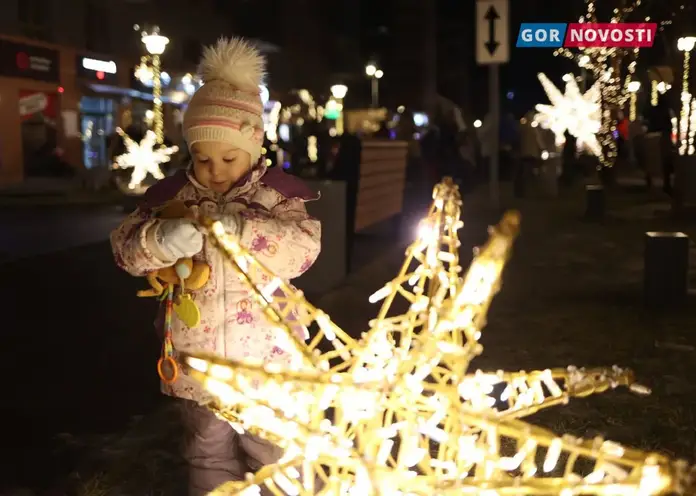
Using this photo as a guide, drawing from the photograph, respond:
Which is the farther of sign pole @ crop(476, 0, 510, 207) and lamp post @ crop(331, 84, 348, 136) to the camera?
lamp post @ crop(331, 84, 348, 136)

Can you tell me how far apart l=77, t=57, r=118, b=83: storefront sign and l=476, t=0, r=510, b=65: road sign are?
2004cm

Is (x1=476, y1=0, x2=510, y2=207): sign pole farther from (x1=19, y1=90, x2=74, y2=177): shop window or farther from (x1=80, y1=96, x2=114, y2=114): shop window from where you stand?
(x1=80, y1=96, x2=114, y2=114): shop window

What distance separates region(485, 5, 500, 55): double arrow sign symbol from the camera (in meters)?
12.0

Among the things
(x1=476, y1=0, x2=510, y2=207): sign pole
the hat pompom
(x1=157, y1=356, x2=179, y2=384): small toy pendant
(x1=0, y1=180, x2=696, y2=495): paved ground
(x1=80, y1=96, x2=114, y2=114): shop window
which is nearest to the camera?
(x1=157, y1=356, x2=179, y2=384): small toy pendant

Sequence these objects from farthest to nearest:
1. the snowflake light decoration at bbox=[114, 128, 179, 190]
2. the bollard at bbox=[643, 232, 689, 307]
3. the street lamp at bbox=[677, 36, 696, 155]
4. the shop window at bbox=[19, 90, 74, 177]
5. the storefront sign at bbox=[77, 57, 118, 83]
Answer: the storefront sign at bbox=[77, 57, 118, 83] < the shop window at bbox=[19, 90, 74, 177] < the snowflake light decoration at bbox=[114, 128, 179, 190] < the street lamp at bbox=[677, 36, 696, 155] < the bollard at bbox=[643, 232, 689, 307]

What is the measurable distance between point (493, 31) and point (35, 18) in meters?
18.7

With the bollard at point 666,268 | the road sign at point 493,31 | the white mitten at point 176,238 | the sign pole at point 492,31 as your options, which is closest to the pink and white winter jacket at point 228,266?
the white mitten at point 176,238

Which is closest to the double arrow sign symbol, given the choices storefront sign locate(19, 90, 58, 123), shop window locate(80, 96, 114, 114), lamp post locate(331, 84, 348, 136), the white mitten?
the white mitten

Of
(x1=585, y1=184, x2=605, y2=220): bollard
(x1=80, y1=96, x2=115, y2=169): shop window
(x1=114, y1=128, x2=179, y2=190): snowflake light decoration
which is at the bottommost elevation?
(x1=585, y1=184, x2=605, y2=220): bollard

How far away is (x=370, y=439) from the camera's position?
1936 millimetres

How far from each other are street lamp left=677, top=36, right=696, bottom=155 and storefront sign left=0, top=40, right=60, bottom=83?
18492 mm

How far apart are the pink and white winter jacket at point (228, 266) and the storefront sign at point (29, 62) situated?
81.0ft

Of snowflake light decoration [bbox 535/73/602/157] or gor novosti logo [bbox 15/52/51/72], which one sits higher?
gor novosti logo [bbox 15/52/51/72]

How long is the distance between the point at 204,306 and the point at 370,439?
948 mm
